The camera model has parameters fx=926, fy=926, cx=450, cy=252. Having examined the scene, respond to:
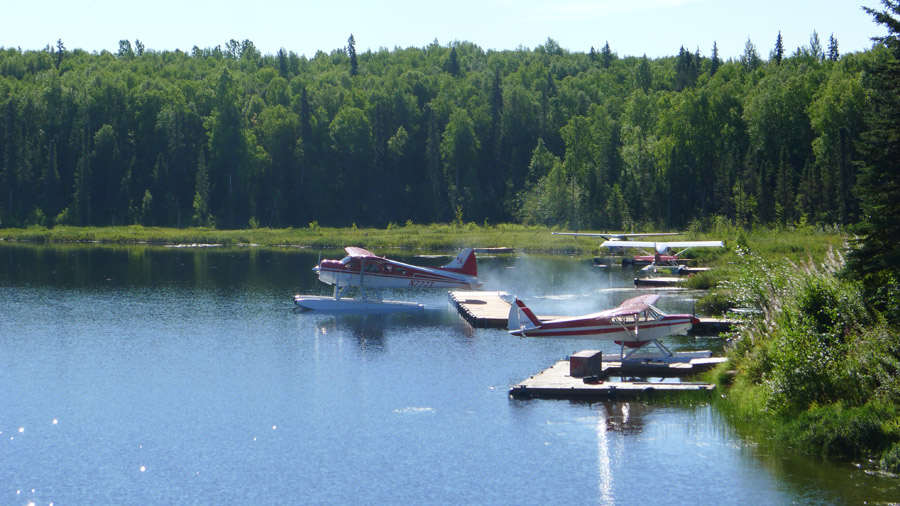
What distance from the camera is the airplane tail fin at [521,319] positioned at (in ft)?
92.0

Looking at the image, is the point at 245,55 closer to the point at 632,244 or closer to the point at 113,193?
the point at 113,193

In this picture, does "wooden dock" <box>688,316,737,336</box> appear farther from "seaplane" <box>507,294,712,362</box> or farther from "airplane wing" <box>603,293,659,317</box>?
"airplane wing" <box>603,293,659,317</box>

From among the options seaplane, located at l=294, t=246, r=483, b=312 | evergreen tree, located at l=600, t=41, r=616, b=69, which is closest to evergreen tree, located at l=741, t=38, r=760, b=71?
evergreen tree, located at l=600, t=41, r=616, b=69

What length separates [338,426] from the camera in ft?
71.7

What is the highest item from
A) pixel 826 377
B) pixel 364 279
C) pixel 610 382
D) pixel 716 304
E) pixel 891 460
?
pixel 364 279

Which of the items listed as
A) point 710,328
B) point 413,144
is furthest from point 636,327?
point 413,144

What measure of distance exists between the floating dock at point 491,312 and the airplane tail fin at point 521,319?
6143 mm

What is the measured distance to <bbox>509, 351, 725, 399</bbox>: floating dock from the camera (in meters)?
23.0

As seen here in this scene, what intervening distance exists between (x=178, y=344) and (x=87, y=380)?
5.90 metres

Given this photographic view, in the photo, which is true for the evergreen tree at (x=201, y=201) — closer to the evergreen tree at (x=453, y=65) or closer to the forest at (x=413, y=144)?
the forest at (x=413, y=144)

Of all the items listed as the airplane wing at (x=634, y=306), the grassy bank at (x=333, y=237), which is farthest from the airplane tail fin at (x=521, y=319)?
the grassy bank at (x=333, y=237)

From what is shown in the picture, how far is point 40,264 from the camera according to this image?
203 feet

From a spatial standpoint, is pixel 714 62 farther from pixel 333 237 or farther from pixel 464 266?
pixel 464 266

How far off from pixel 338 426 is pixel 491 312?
16.0 meters
